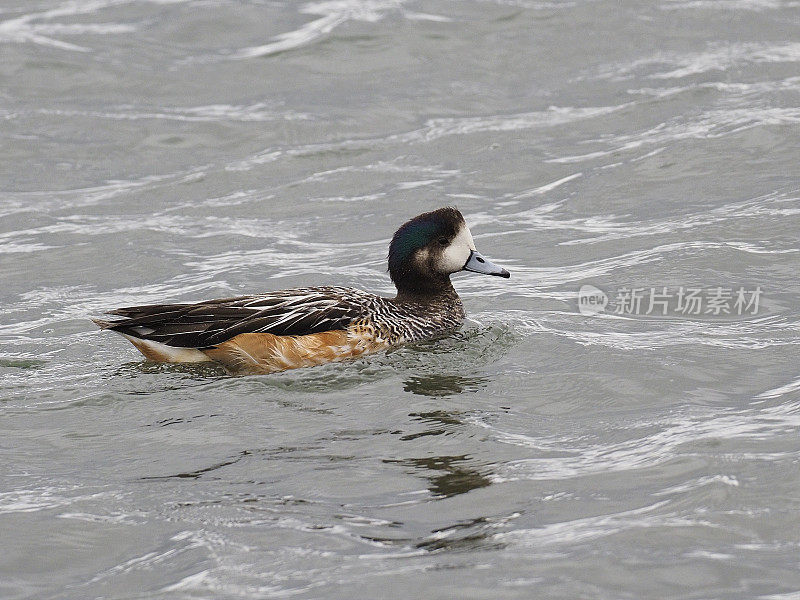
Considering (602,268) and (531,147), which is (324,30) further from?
(602,268)

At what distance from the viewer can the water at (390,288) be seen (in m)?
6.70

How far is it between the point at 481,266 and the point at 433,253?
40 cm

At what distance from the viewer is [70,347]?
1028 centimetres

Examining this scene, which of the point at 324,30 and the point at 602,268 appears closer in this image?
the point at 602,268

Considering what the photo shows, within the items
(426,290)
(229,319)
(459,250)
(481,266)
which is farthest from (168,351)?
(481,266)

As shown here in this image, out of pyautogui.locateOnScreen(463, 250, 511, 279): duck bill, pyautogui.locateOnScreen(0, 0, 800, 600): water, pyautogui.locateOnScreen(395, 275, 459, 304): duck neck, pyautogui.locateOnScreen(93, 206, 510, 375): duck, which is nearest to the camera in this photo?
pyautogui.locateOnScreen(0, 0, 800, 600): water

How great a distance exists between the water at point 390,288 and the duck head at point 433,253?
514 millimetres

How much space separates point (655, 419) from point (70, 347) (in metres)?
4.65

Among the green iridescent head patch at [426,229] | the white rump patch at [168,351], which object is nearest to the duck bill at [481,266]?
the green iridescent head patch at [426,229]

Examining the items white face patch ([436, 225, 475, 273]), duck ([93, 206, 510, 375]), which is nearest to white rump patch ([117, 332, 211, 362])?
duck ([93, 206, 510, 375])

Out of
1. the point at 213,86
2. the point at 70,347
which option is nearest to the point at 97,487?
the point at 70,347

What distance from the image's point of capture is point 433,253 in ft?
34.5

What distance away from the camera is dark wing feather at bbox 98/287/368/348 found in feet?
31.3

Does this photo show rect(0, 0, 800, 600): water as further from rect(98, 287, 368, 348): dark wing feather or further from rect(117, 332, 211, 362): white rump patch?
rect(98, 287, 368, 348): dark wing feather
